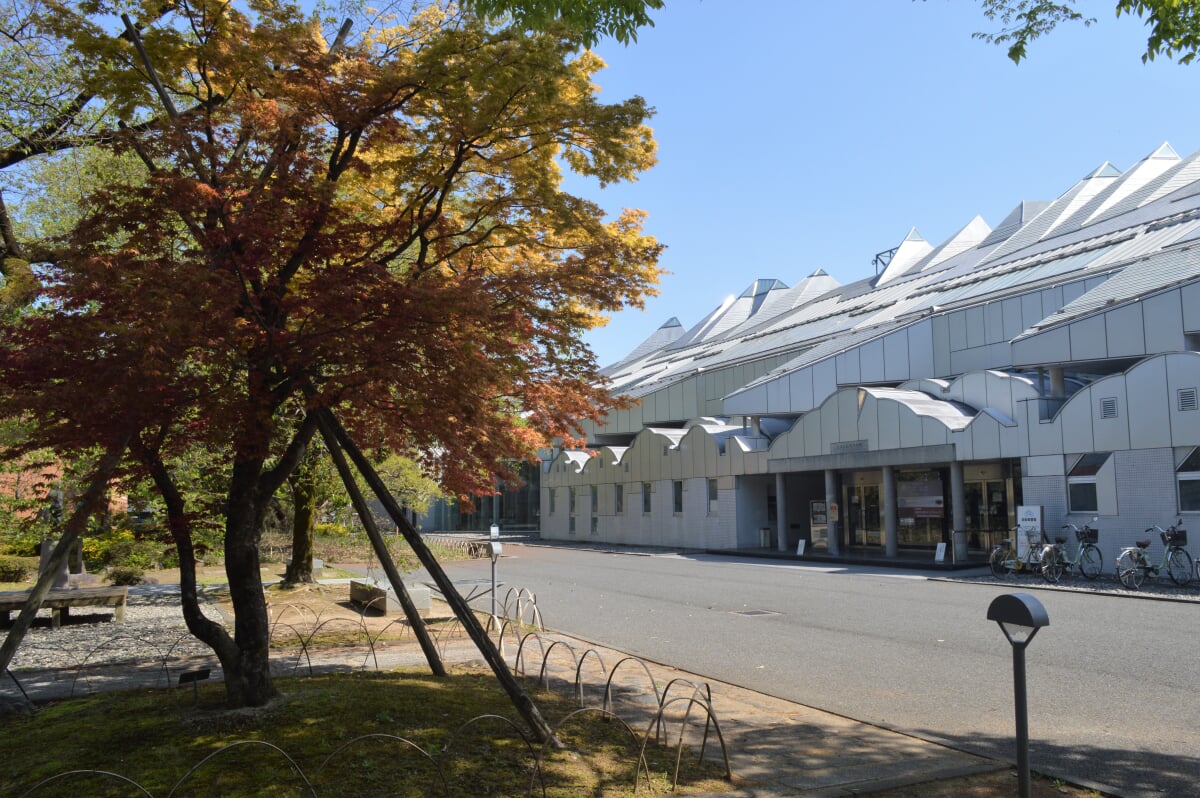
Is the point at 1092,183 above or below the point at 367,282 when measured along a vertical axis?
above

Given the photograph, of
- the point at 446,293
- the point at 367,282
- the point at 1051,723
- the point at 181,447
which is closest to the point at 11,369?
the point at 181,447

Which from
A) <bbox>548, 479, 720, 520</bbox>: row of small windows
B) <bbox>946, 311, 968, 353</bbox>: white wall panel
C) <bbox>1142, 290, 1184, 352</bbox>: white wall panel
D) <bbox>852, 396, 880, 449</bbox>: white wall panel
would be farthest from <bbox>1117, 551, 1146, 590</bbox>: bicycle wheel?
<bbox>548, 479, 720, 520</bbox>: row of small windows

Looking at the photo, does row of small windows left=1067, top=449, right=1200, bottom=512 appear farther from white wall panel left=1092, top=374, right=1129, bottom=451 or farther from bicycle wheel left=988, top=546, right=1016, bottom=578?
bicycle wheel left=988, top=546, right=1016, bottom=578

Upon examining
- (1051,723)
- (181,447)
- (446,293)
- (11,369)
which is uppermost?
(446,293)

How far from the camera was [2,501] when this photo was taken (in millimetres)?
18547

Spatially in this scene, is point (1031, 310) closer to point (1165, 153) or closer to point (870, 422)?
point (870, 422)

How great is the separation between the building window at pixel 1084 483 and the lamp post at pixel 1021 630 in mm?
19066

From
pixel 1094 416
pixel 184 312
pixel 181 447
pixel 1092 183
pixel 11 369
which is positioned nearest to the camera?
pixel 184 312

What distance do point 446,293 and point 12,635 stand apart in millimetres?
4183

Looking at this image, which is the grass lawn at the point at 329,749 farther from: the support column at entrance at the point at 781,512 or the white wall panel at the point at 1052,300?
the support column at entrance at the point at 781,512

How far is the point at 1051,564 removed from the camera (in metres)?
20.5

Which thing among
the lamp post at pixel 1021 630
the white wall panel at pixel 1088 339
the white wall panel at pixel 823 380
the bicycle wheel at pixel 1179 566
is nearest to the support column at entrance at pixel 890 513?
the white wall panel at pixel 823 380

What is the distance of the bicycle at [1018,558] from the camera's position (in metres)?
21.5

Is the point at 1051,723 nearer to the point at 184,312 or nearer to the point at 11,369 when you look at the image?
the point at 184,312
